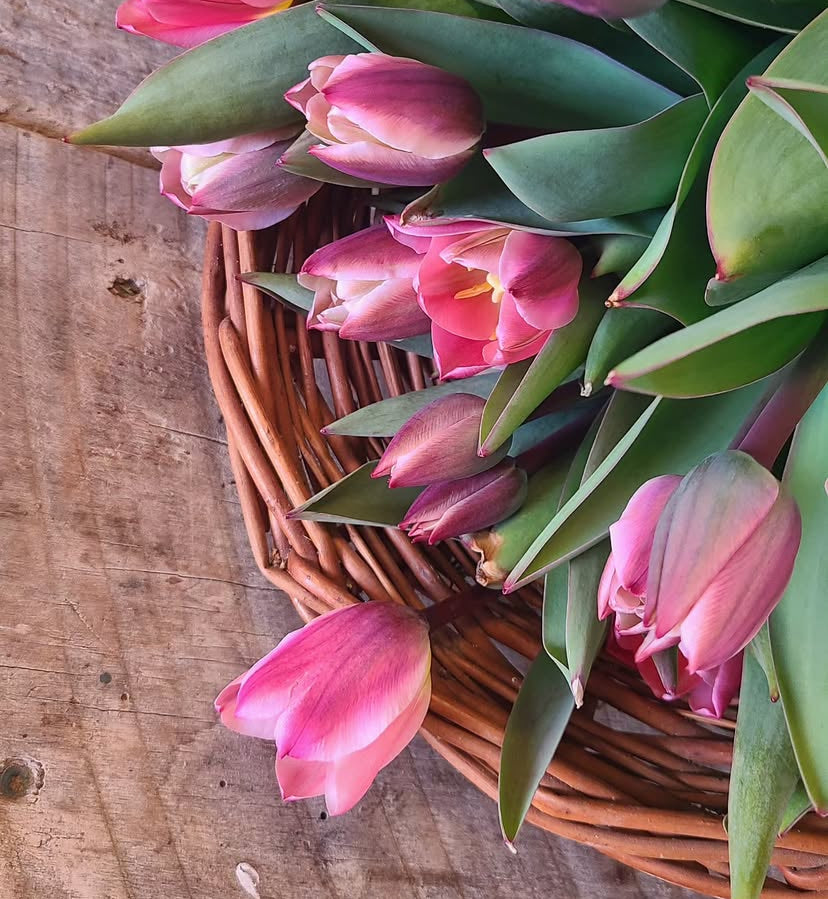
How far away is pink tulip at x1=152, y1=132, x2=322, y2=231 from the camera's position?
474mm

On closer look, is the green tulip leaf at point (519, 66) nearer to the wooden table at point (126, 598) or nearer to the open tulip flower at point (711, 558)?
the open tulip flower at point (711, 558)

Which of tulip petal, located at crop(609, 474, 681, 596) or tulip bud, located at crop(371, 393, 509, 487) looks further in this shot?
tulip bud, located at crop(371, 393, 509, 487)

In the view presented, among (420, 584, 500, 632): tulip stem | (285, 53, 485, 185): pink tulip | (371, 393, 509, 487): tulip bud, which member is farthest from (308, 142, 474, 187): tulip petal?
(420, 584, 500, 632): tulip stem

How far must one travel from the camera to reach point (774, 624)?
368mm

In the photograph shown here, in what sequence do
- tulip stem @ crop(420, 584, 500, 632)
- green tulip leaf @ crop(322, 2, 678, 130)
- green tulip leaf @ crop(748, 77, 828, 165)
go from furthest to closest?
1. tulip stem @ crop(420, 584, 500, 632)
2. green tulip leaf @ crop(322, 2, 678, 130)
3. green tulip leaf @ crop(748, 77, 828, 165)

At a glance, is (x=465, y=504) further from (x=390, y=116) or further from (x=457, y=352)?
(x=390, y=116)

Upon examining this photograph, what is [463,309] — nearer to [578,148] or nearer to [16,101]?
[578,148]

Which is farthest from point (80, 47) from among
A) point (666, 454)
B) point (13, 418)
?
point (666, 454)

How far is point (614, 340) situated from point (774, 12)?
151mm

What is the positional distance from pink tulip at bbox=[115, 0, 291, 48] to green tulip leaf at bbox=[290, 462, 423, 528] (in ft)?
0.77

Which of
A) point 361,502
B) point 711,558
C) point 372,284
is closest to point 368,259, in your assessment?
point 372,284

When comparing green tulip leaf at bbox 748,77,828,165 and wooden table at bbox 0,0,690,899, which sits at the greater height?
green tulip leaf at bbox 748,77,828,165

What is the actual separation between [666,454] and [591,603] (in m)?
0.08

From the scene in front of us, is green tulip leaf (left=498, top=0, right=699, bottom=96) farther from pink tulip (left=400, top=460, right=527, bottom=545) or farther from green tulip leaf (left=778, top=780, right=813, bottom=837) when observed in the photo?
green tulip leaf (left=778, top=780, right=813, bottom=837)
